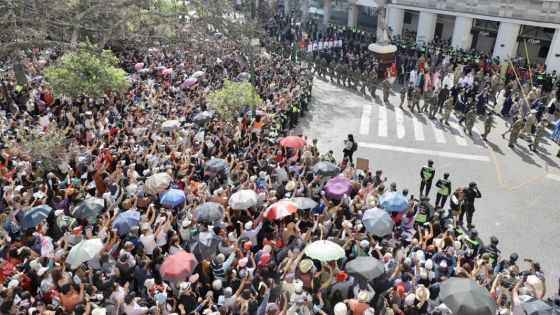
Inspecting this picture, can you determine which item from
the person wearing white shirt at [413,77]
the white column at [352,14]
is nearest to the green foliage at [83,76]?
the person wearing white shirt at [413,77]

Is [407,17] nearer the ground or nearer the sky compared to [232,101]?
nearer the ground

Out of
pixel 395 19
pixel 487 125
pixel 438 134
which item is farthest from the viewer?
pixel 395 19

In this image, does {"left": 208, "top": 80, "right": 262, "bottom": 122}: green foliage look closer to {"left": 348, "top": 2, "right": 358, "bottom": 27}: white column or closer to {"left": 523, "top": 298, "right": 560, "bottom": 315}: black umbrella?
{"left": 523, "top": 298, "right": 560, "bottom": 315}: black umbrella

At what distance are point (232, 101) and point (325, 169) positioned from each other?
5.80 metres

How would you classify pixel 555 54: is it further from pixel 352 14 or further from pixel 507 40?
pixel 352 14

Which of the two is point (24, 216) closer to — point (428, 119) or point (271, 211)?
point (271, 211)

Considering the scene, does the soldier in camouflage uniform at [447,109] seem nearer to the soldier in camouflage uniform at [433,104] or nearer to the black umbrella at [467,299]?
the soldier in camouflage uniform at [433,104]

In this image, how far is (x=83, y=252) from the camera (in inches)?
289

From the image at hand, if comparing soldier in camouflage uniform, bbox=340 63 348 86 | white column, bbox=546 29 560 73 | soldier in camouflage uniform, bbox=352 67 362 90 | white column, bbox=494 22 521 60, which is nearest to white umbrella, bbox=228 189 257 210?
soldier in camouflage uniform, bbox=352 67 362 90

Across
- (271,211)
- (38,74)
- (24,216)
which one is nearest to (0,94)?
(38,74)

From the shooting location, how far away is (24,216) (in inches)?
330

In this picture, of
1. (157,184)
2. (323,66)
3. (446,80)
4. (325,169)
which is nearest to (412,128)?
(446,80)

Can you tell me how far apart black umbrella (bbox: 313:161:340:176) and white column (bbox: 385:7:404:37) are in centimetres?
2432

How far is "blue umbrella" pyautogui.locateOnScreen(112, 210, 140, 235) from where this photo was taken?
8289mm
